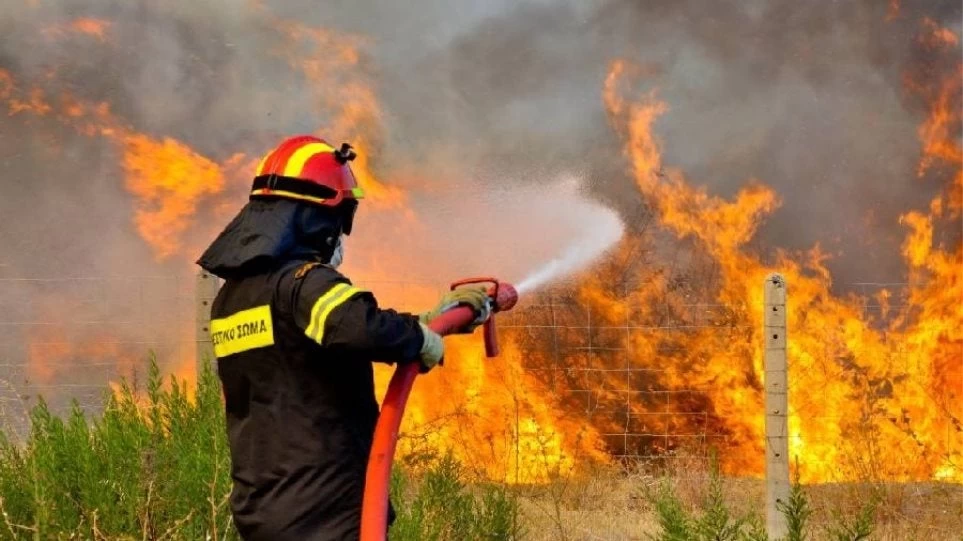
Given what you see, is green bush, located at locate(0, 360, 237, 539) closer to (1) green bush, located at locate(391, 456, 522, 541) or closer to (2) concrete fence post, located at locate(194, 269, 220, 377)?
(1) green bush, located at locate(391, 456, 522, 541)

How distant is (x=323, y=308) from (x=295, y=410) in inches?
14.2

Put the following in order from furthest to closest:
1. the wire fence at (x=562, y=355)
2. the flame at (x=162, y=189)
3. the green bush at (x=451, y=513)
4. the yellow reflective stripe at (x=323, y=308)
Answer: the flame at (x=162, y=189) < the wire fence at (x=562, y=355) < the green bush at (x=451, y=513) < the yellow reflective stripe at (x=323, y=308)

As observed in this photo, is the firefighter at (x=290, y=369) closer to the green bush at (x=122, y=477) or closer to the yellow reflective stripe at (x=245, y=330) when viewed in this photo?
the yellow reflective stripe at (x=245, y=330)

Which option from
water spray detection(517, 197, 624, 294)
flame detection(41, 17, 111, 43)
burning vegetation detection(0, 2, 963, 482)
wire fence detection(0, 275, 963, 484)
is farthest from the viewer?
water spray detection(517, 197, 624, 294)

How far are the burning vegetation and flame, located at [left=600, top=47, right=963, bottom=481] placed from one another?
22 millimetres

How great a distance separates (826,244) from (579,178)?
2850mm

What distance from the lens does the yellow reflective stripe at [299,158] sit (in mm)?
2730

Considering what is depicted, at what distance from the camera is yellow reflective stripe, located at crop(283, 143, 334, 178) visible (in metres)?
2.73

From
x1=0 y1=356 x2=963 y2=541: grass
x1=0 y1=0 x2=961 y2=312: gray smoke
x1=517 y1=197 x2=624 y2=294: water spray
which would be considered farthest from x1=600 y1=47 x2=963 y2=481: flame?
x1=0 y1=356 x2=963 y2=541: grass

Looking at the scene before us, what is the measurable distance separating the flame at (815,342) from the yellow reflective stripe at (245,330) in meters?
5.69

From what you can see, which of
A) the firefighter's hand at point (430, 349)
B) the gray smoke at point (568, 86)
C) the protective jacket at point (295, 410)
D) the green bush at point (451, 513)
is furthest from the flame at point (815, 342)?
the protective jacket at point (295, 410)

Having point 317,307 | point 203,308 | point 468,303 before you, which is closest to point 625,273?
point 203,308

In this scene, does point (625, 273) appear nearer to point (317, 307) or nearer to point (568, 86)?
point (568, 86)

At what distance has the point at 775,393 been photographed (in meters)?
5.63
